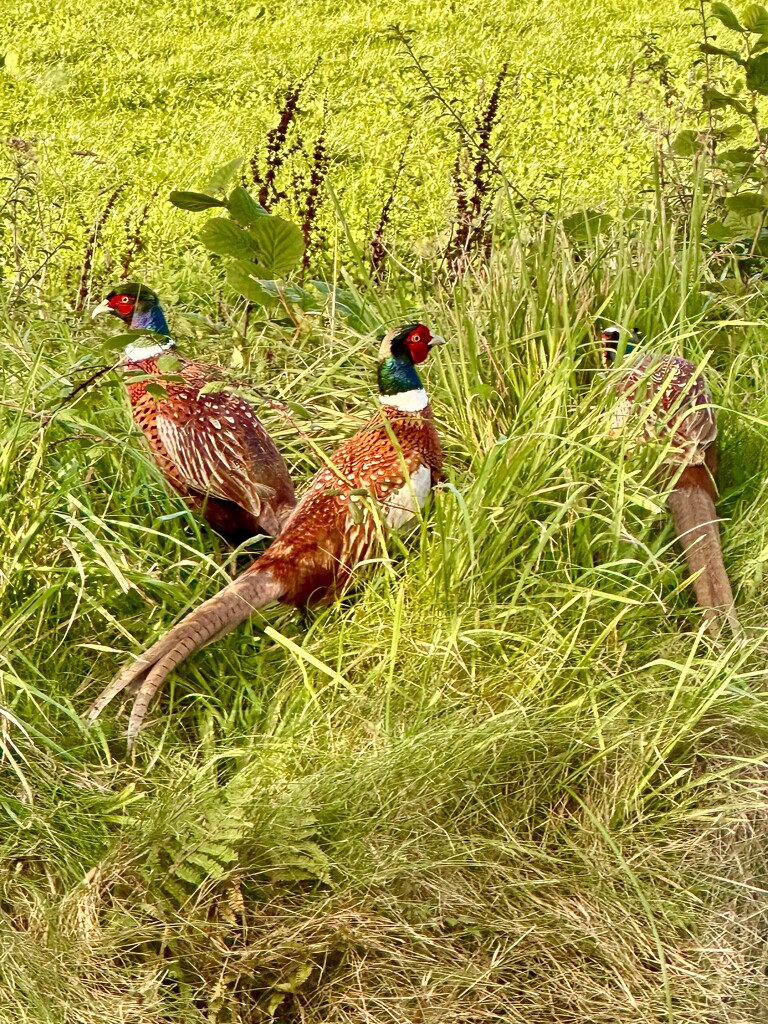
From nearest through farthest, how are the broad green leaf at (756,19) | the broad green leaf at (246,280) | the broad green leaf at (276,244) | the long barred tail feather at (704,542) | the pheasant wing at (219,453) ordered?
the long barred tail feather at (704,542) → the pheasant wing at (219,453) → the broad green leaf at (276,244) → the broad green leaf at (246,280) → the broad green leaf at (756,19)

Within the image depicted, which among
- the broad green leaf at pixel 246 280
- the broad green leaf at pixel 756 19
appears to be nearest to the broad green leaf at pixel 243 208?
the broad green leaf at pixel 246 280

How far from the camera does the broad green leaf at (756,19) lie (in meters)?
4.58

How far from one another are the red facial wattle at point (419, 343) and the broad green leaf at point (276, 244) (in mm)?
448

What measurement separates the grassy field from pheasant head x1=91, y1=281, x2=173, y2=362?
15 centimetres

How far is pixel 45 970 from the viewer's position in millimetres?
2801

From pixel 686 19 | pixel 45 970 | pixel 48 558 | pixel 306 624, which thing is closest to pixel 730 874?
A: pixel 306 624

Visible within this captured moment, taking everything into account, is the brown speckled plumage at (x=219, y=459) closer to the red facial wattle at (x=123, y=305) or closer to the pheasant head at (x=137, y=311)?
the pheasant head at (x=137, y=311)

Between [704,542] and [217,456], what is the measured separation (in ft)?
4.47

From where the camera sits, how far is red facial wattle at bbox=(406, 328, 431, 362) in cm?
385

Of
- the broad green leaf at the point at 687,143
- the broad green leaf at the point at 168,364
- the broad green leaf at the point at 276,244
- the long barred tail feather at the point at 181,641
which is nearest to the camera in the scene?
the long barred tail feather at the point at 181,641

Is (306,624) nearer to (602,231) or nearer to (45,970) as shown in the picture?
(45,970)

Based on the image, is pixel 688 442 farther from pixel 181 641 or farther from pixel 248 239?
pixel 181 641

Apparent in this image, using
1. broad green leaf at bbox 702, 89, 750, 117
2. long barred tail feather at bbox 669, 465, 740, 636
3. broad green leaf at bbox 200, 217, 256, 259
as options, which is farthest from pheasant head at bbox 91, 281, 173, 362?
broad green leaf at bbox 702, 89, 750, 117

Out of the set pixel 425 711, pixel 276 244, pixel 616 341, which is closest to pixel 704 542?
pixel 616 341
